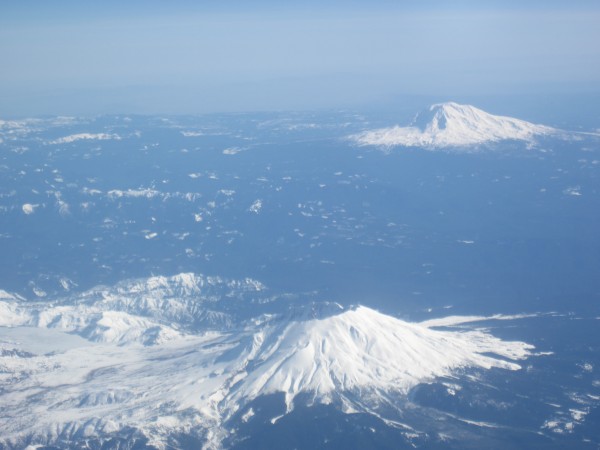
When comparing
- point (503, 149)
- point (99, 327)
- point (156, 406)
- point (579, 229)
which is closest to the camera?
point (156, 406)

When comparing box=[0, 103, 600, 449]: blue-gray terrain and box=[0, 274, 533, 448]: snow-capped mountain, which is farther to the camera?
box=[0, 103, 600, 449]: blue-gray terrain

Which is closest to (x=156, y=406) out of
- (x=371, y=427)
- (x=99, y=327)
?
(x=371, y=427)

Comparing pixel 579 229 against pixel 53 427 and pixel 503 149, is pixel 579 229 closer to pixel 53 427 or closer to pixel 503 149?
pixel 503 149

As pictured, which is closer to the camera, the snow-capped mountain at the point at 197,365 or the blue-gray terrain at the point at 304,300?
the snow-capped mountain at the point at 197,365

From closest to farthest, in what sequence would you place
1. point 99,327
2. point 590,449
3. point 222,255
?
point 590,449, point 99,327, point 222,255

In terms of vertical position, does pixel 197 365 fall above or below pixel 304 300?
above

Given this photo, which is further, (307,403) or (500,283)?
(500,283)
